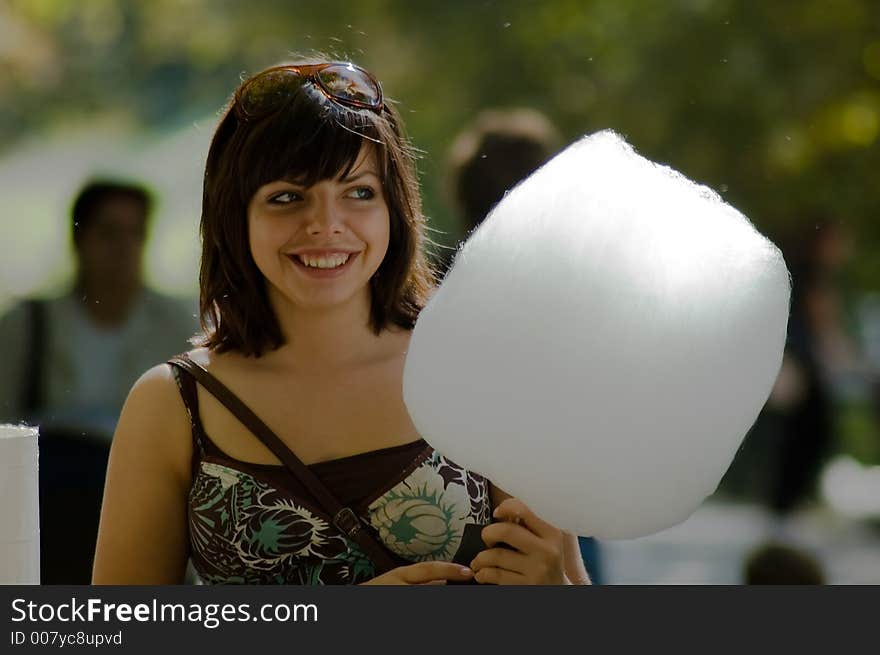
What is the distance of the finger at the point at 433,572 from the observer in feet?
4.28

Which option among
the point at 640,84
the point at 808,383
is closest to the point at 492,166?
the point at 808,383

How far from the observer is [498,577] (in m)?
1.29

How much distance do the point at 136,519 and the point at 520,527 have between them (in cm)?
47

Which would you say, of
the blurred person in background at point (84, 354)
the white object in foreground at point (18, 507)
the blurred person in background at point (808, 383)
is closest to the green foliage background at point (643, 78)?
the blurred person in background at point (808, 383)

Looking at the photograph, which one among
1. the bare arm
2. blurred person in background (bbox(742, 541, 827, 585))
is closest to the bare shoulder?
the bare arm

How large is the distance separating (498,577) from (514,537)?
0.05 meters

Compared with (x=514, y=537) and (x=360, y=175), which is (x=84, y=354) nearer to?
(x=360, y=175)

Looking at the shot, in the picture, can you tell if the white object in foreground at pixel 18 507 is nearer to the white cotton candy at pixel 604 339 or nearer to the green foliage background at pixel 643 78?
the white cotton candy at pixel 604 339

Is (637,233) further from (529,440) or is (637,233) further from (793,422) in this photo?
(793,422)

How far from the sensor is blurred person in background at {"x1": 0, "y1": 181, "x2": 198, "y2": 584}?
5.87 ft

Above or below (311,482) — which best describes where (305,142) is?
above

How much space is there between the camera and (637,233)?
121 centimetres

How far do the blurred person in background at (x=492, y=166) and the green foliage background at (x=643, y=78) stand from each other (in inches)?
141

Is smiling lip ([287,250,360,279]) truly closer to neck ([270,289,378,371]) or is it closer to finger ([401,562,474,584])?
neck ([270,289,378,371])
